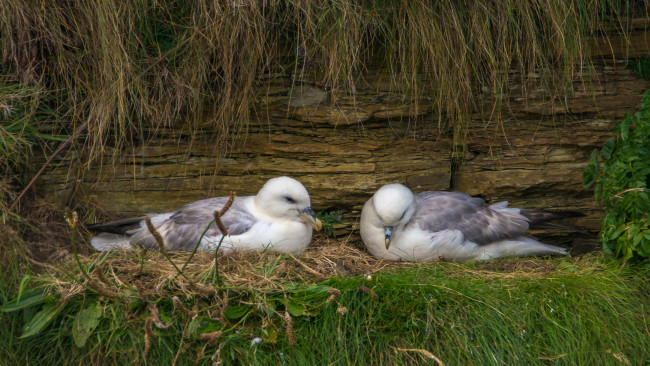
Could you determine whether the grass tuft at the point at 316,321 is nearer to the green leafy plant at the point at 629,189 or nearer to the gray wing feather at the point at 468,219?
the green leafy plant at the point at 629,189

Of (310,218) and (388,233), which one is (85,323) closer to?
(310,218)

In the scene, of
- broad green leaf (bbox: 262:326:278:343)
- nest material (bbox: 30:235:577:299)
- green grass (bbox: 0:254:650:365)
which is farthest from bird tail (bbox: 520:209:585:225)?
broad green leaf (bbox: 262:326:278:343)

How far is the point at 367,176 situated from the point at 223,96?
104 cm

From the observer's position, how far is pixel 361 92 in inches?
154

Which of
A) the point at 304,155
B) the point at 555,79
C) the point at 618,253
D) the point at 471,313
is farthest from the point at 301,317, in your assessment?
the point at 555,79

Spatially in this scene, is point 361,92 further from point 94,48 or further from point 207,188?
point 94,48

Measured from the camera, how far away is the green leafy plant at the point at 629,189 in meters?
3.19

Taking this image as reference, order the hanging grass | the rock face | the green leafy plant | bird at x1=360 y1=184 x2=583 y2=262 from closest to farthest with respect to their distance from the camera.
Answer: the green leafy plant → the hanging grass → bird at x1=360 y1=184 x2=583 y2=262 → the rock face

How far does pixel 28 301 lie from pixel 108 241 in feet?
2.71

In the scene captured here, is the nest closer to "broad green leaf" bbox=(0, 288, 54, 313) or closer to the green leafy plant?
"broad green leaf" bbox=(0, 288, 54, 313)

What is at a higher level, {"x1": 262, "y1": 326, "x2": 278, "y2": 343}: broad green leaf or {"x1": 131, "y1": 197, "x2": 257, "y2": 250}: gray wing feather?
{"x1": 131, "y1": 197, "x2": 257, "y2": 250}: gray wing feather

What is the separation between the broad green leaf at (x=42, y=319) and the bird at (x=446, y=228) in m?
1.77

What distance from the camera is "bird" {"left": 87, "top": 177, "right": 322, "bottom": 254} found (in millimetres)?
3631

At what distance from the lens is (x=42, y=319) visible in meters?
2.90
